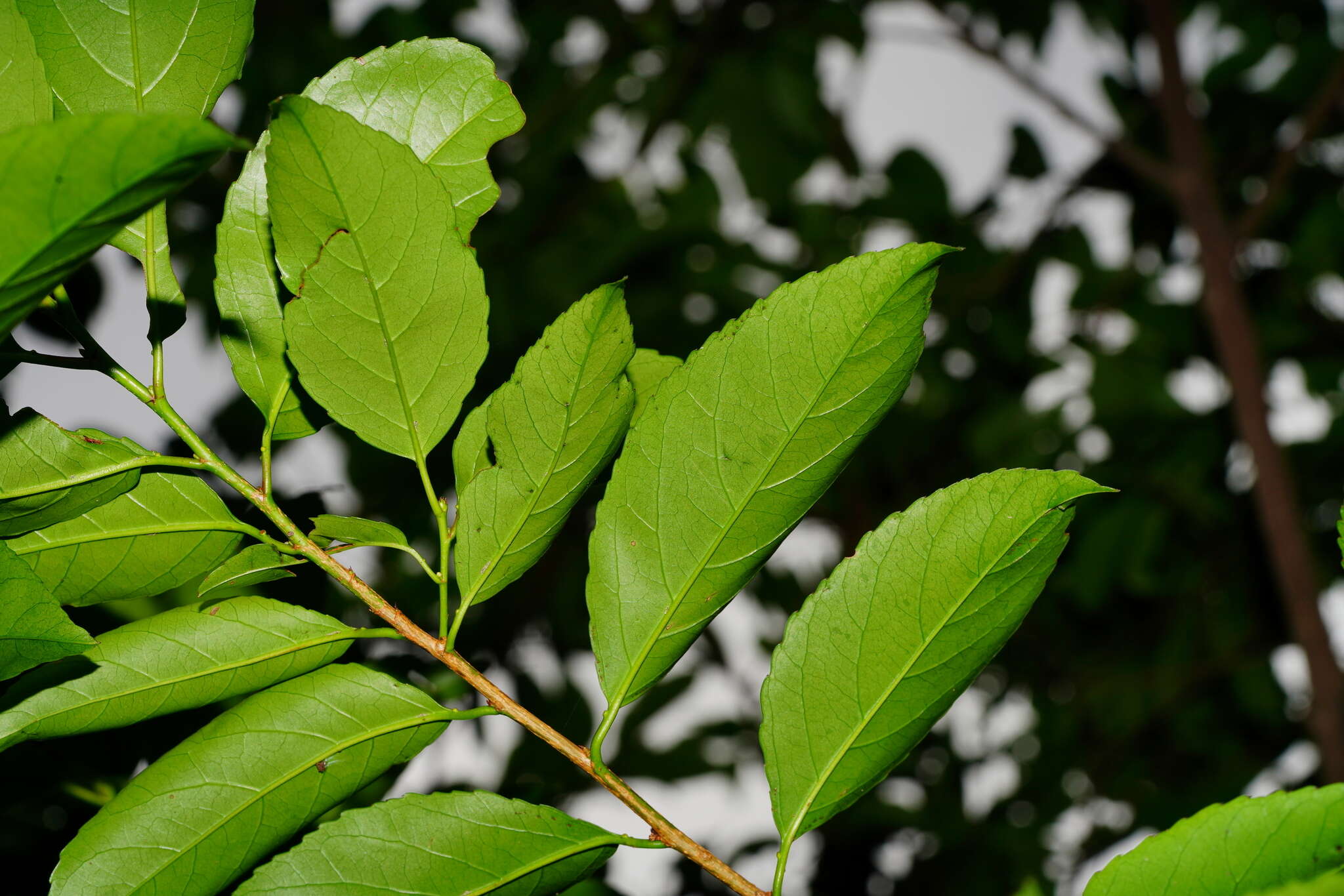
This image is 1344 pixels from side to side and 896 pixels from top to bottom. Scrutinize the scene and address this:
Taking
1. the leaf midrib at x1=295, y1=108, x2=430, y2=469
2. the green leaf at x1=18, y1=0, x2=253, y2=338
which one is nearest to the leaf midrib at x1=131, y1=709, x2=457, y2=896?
the leaf midrib at x1=295, y1=108, x2=430, y2=469

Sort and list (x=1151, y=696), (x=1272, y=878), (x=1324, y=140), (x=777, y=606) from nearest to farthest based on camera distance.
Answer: (x=1272, y=878) → (x=1324, y=140) → (x=1151, y=696) → (x=777, y=606)

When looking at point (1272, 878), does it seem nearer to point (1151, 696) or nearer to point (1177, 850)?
point (1177, 850)

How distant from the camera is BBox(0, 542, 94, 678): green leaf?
298 millimetres

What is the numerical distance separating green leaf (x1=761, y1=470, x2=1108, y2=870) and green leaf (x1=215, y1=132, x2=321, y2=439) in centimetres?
23

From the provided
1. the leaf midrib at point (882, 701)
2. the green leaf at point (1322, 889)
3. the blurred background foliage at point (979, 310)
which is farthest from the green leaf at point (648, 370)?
the blurred background foliage at point (979, 310)

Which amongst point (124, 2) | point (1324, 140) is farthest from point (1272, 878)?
point (1324, 140)

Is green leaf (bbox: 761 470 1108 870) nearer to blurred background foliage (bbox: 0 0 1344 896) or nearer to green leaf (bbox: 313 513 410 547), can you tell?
green leaf (bbox: 313 513 410 547)

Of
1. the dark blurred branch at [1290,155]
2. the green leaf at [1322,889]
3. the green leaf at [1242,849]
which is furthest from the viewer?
the dark blurred branch at [1290,155]

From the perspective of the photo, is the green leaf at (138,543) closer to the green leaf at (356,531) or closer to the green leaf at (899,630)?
the green leaf at (356,531)

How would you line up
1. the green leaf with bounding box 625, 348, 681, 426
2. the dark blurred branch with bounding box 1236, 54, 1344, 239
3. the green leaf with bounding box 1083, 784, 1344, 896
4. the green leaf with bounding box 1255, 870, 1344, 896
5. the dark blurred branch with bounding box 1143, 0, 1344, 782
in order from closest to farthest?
the green leaf with bounding box 1255, 870, 1344, 896, the green leaf with bounding box 1083, 784, 1344, 896, the green leaf with bounding box 625, 348, 681, 426, the dark blurred branch with bounding box 1143, 0, 1344, 782, the dark blurred branch with bounding box 1236, 54, 1344, 239

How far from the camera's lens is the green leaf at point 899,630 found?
13.5 inches

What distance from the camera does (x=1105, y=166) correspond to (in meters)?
1.55

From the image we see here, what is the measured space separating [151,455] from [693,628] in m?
0.21

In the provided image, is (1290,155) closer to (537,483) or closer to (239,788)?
(537,483)
